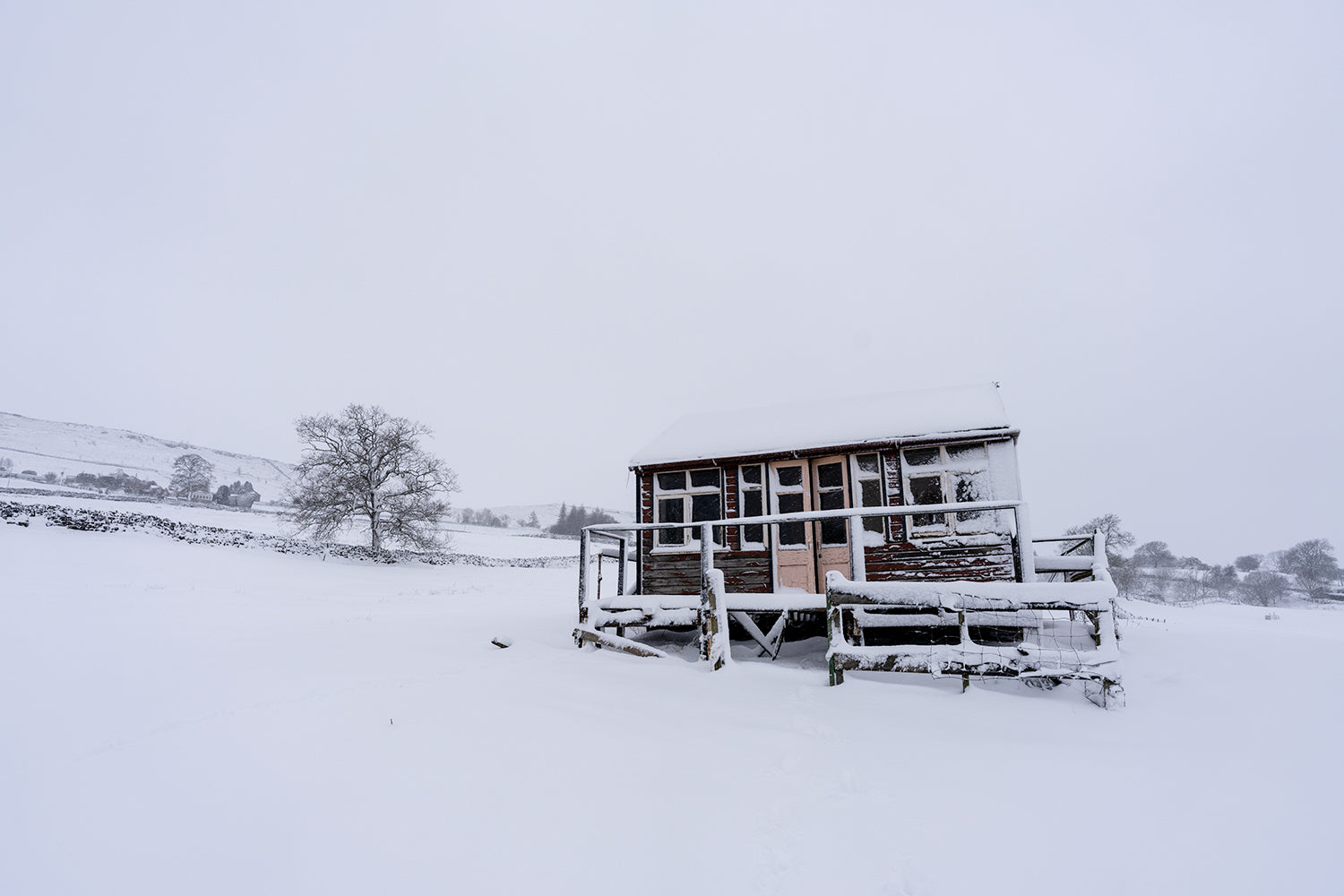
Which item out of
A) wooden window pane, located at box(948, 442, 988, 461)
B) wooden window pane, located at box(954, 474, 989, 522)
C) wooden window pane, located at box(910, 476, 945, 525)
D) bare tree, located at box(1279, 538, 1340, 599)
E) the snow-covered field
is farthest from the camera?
bare tree, located at box(1279, 538, 1340, 599)

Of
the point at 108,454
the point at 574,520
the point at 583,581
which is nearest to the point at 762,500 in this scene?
the point at 583,581

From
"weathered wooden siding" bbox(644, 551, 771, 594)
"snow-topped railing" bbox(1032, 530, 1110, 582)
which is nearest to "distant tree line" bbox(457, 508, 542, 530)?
"weathered wooden siding" bbox(644, 551, 771, 594)

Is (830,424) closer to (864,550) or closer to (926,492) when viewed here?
(926,492)

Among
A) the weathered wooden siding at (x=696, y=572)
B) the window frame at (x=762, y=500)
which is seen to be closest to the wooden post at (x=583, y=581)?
the weathered wooden siding at (x=696, y=572)

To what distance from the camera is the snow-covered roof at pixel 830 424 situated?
1096 centimetres

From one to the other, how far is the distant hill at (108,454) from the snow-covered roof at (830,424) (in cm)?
4922

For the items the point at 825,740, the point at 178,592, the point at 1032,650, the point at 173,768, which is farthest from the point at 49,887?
the point at 178,592

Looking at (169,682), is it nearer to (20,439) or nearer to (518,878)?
(518,878)

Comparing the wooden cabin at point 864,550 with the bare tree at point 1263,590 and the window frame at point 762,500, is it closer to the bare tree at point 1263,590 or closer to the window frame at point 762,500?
the window frame at point 762,500

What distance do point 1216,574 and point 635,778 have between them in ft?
230

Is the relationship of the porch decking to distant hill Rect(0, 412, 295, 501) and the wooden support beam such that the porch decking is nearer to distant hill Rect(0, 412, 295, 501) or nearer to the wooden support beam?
the wooden support beam

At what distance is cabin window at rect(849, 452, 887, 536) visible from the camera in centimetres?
1139

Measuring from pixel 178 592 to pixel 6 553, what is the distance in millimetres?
7954

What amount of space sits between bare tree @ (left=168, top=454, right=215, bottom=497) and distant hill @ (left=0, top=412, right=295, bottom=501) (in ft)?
20.9
